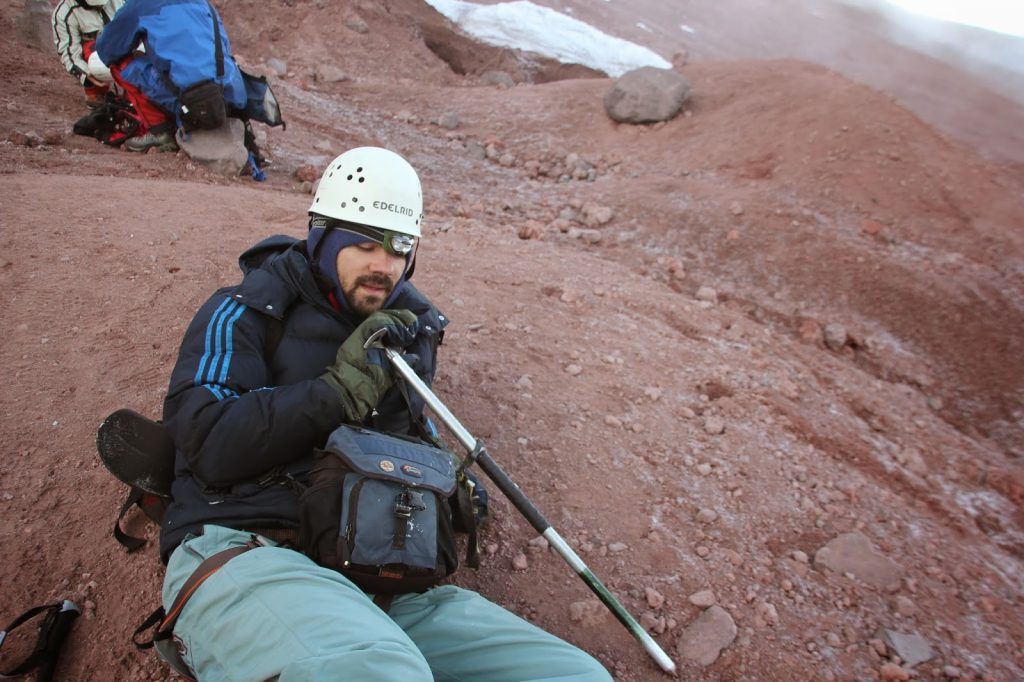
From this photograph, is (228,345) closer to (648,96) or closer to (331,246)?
(331,246)

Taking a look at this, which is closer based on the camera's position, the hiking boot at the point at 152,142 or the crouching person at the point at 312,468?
the crouching person at the point at 312,468

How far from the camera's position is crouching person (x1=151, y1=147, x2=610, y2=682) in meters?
1.77

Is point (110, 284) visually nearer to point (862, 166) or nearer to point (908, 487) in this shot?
point (908, 487)

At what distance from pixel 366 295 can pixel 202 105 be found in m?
5.10

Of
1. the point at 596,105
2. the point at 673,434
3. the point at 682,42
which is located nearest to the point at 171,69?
the point at 673,434

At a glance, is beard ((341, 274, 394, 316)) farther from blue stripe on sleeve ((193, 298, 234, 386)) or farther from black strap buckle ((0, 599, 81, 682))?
black strap buckle ((0, 599, 81, 682))

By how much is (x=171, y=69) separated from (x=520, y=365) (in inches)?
190

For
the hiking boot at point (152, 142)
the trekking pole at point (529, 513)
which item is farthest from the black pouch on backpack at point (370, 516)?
the hiking boot at point (152, 142)

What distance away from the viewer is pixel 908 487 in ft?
13.0

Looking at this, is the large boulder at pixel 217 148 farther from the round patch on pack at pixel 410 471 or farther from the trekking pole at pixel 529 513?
the round patch on pack at pixel 410 471

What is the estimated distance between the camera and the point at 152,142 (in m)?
6.76

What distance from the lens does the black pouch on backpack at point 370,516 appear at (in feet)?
6.49

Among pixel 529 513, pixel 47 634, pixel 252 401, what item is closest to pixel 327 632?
pixel 252 401

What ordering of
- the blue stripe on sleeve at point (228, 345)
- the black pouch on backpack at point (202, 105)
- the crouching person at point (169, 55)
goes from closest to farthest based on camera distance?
the blue stripe on sleeve at point (228, 345) < the crouching person at point (169, 55) < the black pouch on backpack at point (202, 105)
